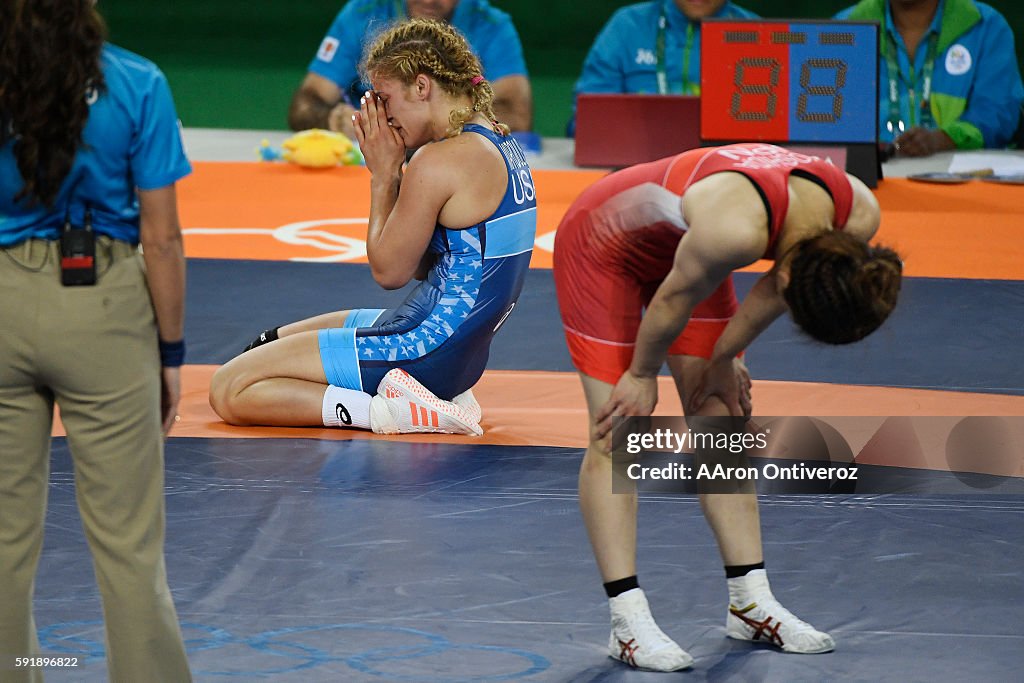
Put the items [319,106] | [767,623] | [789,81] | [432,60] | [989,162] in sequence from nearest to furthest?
[767,623] < [432,60] < [789,81] < [989,162] < [319,106]

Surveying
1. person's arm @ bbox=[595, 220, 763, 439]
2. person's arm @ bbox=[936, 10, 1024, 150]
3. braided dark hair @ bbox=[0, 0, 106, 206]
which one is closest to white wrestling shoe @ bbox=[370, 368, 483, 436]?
person's arm @ bbox=[595, 220, 763, 439]

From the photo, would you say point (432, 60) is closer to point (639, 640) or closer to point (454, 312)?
point (454, 312)

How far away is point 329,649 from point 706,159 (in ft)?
3.79

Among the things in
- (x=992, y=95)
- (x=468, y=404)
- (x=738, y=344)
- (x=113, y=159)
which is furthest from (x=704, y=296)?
(x=992, y=95)

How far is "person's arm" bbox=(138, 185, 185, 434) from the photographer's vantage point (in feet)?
6.63

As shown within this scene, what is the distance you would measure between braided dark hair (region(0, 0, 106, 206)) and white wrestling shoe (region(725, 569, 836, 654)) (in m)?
1.48

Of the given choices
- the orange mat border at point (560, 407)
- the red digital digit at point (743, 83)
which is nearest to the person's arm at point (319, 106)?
the red digital digit at point (743, 83)

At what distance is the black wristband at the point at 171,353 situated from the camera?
6.95 feet

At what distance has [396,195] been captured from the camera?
363 centimetres

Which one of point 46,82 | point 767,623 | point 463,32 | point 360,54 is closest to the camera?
point 46,82

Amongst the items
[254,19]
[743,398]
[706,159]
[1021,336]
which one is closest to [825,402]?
[1021,336]

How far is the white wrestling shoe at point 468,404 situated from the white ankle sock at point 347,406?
9.8 inches

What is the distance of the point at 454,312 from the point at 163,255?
1745 mm

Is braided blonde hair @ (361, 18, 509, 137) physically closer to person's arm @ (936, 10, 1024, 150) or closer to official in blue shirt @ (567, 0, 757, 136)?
official in blue shirt @ (567, 0, 757, 136)
